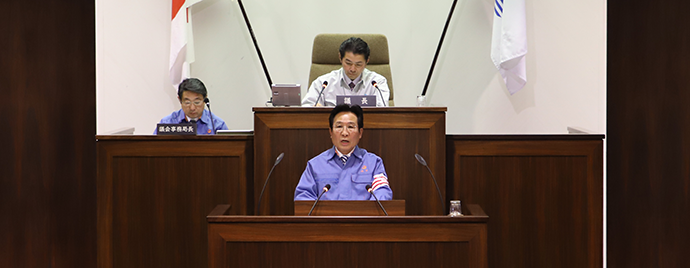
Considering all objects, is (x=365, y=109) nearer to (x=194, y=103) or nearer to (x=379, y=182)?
(x=379, y=182)

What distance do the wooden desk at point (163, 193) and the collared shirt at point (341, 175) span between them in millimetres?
314

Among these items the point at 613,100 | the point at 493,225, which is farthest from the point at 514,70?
the point at 613,100

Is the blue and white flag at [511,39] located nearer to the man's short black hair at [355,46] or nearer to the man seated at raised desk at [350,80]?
the man seated at raised desk at [350,80]

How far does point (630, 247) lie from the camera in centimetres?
53

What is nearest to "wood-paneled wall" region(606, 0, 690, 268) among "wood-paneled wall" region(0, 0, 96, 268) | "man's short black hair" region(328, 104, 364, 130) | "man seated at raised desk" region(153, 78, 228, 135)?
"wood-paneled wall" region(0, 0, 96, 268)

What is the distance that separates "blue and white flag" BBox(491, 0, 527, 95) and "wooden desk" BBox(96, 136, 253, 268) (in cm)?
227

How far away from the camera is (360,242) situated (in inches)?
70.5

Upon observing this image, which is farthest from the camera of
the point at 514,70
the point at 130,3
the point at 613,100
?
the point at 130,3

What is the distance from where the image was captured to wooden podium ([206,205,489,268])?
179cm

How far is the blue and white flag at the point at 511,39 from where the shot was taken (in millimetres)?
4008

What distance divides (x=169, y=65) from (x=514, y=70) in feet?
8.60

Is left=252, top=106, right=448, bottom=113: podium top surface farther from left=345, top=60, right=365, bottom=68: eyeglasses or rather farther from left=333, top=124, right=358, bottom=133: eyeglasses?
left=345, top=60, right=365, bottom=68: eyeglasses

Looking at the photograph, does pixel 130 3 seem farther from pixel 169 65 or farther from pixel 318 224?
pixel 318 224

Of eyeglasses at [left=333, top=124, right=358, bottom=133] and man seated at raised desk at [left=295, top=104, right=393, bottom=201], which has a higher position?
eyeglasses at [left=333, top=124, right=358, bottom=133]
